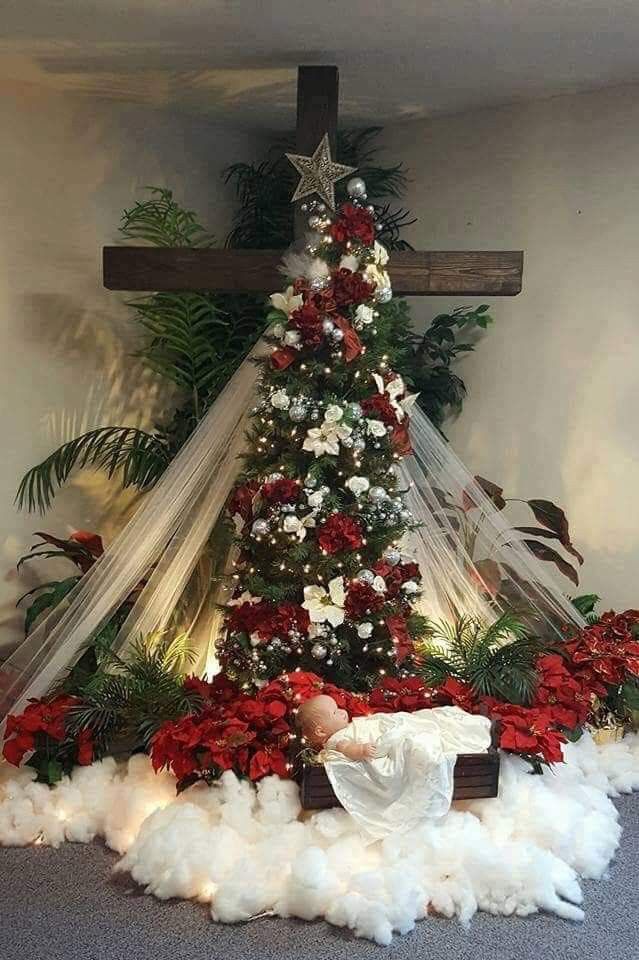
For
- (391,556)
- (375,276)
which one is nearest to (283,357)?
(375,276)

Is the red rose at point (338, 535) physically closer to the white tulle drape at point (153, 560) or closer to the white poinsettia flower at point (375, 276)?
the white tulle drape at point (153, 560)

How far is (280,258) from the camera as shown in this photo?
3.24 metres

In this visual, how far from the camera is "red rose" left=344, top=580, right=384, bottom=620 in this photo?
2934 millimetres

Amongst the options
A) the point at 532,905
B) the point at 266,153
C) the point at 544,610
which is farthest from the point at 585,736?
the point at 266,153

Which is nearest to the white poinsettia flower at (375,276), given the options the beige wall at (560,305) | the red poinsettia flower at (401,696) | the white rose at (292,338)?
the white rose at (292,338)

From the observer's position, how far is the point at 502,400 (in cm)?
408

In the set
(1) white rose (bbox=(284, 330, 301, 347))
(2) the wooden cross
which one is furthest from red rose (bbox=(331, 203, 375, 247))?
(1) white rose (bbox=(284, 330, 301, 347))

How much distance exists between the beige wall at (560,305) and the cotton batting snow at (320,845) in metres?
1.43

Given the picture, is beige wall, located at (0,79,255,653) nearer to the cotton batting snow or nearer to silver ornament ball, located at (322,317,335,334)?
the cotton batting snow

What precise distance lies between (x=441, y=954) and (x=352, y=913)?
22 cm

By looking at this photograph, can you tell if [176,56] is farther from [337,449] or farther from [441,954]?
[441,954]

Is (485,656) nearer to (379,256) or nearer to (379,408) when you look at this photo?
(379,408)

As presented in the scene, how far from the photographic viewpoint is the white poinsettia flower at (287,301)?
9.85 ft

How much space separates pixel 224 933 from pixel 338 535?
1.17 meters
